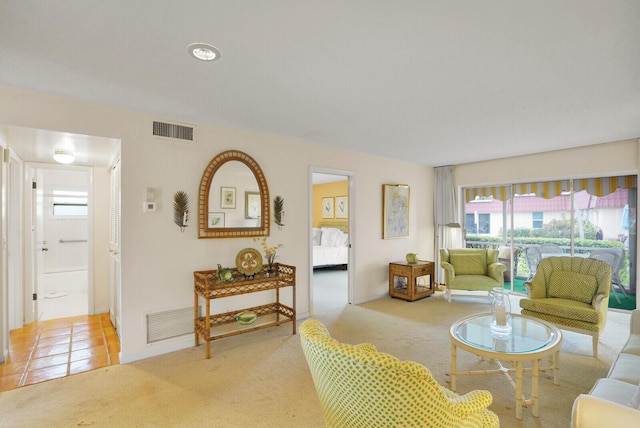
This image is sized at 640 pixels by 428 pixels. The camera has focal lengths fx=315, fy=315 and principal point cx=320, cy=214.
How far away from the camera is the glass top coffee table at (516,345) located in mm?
2111

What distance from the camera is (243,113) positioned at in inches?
122

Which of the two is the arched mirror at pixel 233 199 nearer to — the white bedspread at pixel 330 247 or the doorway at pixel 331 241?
the doorway at pixel 331 241

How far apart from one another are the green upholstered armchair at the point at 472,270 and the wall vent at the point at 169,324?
3784 mm

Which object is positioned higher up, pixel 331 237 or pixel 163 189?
pixel 163 189

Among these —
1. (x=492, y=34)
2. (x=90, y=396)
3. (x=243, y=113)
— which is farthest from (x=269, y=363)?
(x=492, y=34)

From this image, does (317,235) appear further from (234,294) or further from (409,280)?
(234,294)

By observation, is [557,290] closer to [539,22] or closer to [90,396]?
[539,22]

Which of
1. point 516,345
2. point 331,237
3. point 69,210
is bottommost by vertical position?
point 516,345

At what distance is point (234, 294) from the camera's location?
3156mm

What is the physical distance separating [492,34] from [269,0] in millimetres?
1257

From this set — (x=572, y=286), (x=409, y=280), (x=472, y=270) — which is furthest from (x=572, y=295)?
(x=409, y=280)

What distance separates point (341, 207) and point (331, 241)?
1.01 meters

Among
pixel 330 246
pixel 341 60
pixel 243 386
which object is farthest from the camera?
pixel 330 246

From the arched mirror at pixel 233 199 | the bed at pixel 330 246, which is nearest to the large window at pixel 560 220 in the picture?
the bed at pixel 330 246
